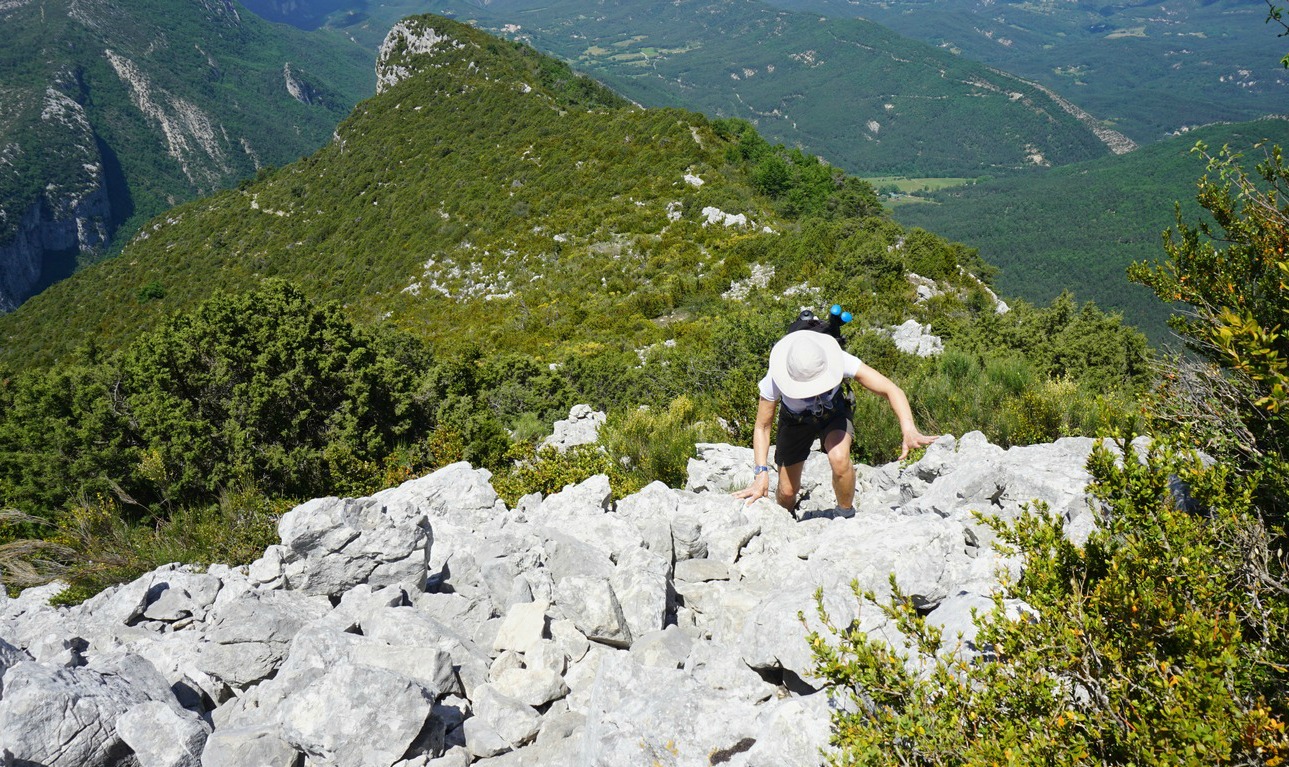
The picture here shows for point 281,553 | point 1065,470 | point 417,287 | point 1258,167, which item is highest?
point 1258,167

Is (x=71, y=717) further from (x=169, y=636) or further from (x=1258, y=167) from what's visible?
(x=1258, y=167)

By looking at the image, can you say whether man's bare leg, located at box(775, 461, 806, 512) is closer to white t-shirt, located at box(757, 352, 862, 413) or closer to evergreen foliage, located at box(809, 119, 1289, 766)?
white t-shirt, located at box(757, 352, 862, 413)

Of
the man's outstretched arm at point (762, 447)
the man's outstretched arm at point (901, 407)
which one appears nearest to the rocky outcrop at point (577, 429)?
the man's outstretched arm at point (762, 447)

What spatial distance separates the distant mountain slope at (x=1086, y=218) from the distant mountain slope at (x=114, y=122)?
448 ft

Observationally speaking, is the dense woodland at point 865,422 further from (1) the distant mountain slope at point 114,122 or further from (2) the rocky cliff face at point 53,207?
(1) the distant mountain slope at point 114,122

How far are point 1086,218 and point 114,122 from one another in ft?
643

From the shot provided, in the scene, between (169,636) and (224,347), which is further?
(224,347)

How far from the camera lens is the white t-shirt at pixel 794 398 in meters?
4.35

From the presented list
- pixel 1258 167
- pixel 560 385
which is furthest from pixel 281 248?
pixel 1258 167

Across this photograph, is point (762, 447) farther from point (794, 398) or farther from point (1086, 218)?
point (1086, 218)

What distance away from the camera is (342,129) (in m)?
55.5

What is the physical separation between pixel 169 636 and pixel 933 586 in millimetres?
4382

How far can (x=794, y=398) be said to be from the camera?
452 centimetres

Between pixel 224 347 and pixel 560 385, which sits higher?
pixel 224 347
